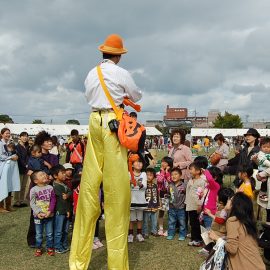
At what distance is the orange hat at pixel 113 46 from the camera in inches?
146

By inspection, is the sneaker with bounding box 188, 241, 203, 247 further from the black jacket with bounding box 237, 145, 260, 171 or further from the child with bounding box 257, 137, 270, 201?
the black jacket with bounding box 237, 145, 260, 171

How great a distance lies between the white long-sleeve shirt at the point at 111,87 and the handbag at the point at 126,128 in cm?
4

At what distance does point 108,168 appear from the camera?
357 cm

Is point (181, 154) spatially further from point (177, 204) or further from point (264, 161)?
point (264, 161)

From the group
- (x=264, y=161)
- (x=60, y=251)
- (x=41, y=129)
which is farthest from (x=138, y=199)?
(x=41, y=129)

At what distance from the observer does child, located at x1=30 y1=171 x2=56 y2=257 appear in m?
4.80

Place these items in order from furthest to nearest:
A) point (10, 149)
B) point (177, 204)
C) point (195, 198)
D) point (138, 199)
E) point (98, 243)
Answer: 1. point (10, 149)
2. point (177, 204)
3. point (138, 199)
4. point (195, 198)
5. point (98, 243)

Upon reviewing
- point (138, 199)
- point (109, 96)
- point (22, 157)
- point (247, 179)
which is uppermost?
point (109, 96)

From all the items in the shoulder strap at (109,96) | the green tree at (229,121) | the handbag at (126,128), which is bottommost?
the handbag at (126,128)

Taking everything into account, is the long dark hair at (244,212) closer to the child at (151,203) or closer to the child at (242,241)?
the child at (242,241)

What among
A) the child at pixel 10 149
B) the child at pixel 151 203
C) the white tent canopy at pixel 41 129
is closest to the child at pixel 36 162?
the child at pixel 10 149

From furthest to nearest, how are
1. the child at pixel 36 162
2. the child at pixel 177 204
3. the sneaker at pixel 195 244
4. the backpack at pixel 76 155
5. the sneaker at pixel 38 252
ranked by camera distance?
the backpack at pixel 76 155 → the child at pixel 36 162 → the child at pixel 177 204 → the sneaker at pixel 195 244 → the sneaker at pixel 38 252

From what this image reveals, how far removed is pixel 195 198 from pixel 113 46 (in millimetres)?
2757

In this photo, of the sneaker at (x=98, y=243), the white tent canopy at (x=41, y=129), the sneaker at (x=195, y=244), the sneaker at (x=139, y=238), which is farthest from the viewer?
the white tent canopy at (x=41, y=129)
